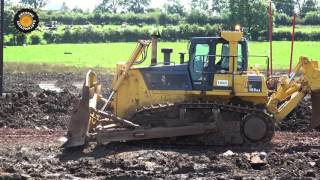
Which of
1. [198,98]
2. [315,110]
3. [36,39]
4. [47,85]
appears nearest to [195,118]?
[198,98]

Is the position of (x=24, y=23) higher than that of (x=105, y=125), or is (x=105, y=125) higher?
(x=24, y=23)

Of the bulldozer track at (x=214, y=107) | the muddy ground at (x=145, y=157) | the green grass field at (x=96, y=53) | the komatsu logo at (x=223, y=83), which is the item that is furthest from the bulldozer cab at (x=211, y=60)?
the green grass field at (x=96, y=53)

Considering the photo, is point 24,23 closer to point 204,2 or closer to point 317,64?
point 317,64

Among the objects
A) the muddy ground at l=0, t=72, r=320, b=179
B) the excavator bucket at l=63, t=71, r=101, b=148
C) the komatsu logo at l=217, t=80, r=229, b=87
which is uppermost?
the komatsu logo at l=217, t=80, r=229, b=87

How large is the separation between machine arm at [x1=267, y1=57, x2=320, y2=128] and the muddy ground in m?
0.85

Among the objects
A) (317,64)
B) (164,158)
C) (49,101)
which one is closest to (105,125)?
(164,158)

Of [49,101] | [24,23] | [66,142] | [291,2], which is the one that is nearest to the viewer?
[66,142]

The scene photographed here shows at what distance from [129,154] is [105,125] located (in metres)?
1.55

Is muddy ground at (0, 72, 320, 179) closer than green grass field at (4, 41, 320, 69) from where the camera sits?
Yes

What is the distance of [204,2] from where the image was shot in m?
104

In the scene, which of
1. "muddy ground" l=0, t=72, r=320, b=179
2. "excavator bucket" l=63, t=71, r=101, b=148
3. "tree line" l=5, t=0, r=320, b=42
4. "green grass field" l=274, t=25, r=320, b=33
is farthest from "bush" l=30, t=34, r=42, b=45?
"excavator bucket" l=63, t=71, r=101, b=148

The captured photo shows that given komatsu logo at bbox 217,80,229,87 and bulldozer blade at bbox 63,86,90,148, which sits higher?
komatsu logo at bbox 217,80,229,87

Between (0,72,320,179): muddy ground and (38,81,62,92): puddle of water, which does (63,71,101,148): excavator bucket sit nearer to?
(0,72,320,179): muddy ground

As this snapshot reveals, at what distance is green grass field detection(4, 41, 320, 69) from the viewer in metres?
52.1
